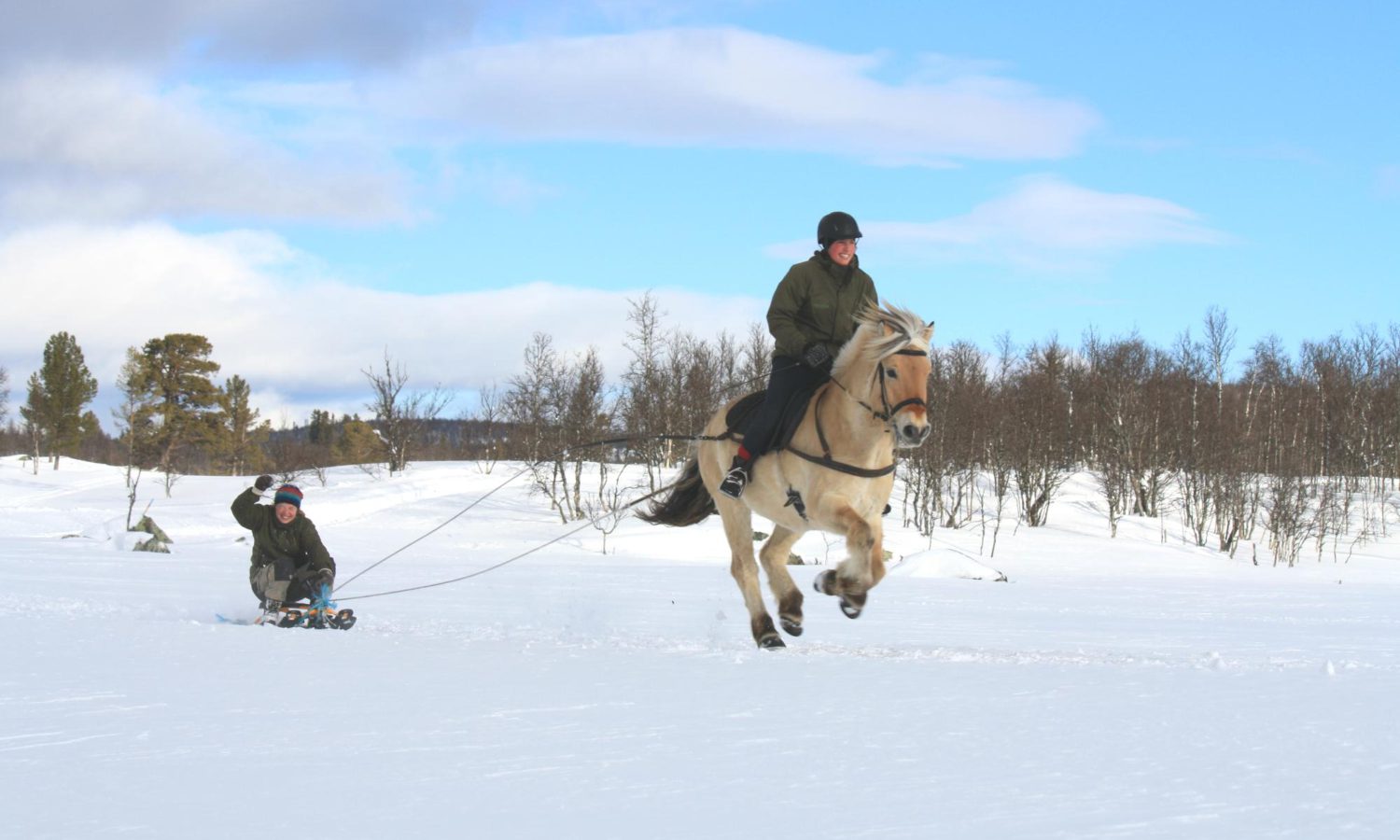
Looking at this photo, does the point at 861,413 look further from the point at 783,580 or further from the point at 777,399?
the point at 783,580

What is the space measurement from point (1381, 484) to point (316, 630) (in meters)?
60.6

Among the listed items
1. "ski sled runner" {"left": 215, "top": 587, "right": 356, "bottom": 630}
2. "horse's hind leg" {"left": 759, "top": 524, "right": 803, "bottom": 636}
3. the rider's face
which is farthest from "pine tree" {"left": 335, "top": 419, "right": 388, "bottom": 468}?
the rider's face

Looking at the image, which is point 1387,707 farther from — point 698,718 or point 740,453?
point 740,453

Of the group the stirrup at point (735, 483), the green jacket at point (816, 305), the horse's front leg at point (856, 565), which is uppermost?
the green jacket at point (816, 305)

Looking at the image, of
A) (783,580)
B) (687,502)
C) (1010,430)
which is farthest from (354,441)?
(783,580)

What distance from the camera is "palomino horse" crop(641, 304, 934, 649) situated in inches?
310

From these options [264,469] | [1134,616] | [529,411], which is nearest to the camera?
[1134,616]

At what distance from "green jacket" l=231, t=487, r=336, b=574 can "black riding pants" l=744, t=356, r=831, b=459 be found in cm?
421

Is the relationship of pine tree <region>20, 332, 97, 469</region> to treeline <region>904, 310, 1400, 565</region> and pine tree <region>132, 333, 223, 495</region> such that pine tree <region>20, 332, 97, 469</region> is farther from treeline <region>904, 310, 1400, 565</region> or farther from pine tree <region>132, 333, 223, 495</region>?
treeline <region>904, 310, 1400, 565</region>

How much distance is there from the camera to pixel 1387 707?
5230mm

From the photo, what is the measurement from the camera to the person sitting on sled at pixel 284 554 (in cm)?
1065

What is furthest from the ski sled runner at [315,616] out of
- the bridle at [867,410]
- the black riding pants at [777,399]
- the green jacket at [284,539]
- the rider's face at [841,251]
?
the rider's face at [841,251]

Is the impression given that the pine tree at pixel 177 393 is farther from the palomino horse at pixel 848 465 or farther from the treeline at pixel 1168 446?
the palomino horse at pixel 848 465

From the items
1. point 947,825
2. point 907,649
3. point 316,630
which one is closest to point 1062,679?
point 907,649
